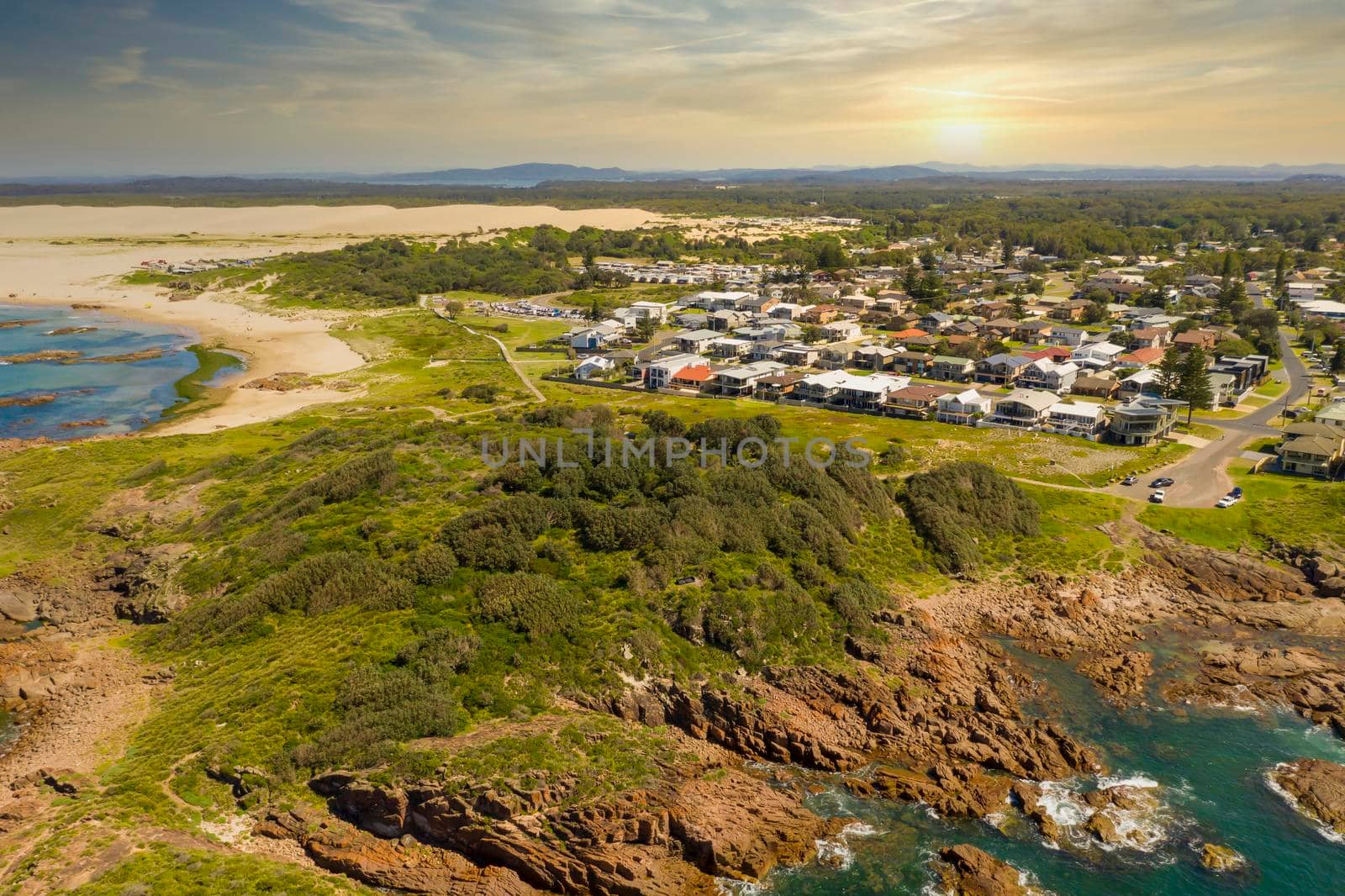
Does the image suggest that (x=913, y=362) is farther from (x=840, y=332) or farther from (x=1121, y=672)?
(x=1121, y=672)

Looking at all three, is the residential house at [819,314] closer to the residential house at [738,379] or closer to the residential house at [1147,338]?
the residential house at [738,379]

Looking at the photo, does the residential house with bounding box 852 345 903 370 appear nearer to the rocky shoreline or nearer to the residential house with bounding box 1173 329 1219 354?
the residential house with bounding box 1173 329 1219 354

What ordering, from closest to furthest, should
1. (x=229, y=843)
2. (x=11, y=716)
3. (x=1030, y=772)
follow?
(x=229, y=843) < (x=1030, y=772) < (x=11, y=716)

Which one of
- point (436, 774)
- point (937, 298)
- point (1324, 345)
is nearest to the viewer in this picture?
point (436, 774)

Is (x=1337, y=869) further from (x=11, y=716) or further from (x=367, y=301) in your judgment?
(x=367, y=301)

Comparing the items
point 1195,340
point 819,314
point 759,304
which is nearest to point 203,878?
point 819,314

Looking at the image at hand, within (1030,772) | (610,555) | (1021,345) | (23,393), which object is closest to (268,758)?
(610,555)

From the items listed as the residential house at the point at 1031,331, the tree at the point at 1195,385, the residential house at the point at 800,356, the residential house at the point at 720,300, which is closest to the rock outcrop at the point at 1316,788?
the tree at the point at 1195,385
